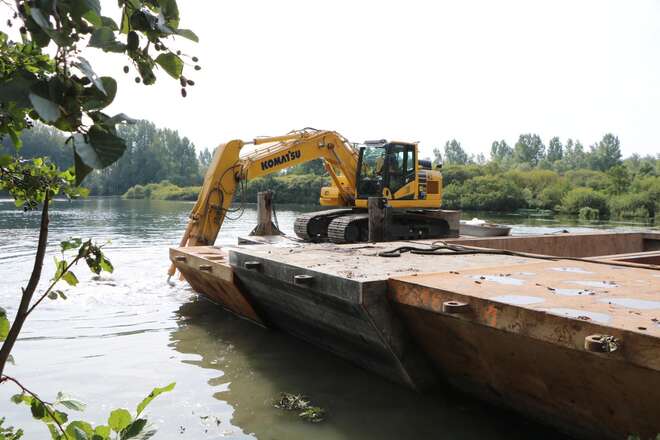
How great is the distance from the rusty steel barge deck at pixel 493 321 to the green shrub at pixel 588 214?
38569 millimetres

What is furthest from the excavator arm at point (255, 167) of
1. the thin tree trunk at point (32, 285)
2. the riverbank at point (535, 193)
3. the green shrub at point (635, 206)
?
the green shrub at point (635, 206)

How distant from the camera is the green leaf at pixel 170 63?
116cm

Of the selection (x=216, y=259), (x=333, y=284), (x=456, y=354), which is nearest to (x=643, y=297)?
(x=456, y=354)

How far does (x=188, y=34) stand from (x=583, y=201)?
5065cm

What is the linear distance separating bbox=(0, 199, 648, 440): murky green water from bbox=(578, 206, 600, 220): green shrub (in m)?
39.1

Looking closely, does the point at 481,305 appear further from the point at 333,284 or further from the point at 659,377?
the point at 333,284

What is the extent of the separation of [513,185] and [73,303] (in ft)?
166

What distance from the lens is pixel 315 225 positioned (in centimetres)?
1298

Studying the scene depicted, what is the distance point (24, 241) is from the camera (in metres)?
18.6

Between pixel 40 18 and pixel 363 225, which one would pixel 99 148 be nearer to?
pixel 40 18

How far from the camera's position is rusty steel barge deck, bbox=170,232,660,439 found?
131 inches

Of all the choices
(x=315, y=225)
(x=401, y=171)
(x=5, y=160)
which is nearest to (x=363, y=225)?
(x=315, y=225)

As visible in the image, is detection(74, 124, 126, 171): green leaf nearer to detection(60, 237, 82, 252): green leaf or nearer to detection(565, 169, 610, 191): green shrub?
detection(60, 237, 82, 252): green leaf

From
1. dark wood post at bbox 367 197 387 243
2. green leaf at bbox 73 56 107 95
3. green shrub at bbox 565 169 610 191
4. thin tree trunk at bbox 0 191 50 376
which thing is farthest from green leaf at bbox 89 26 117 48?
green shrub at bbox 565 169 610 191
